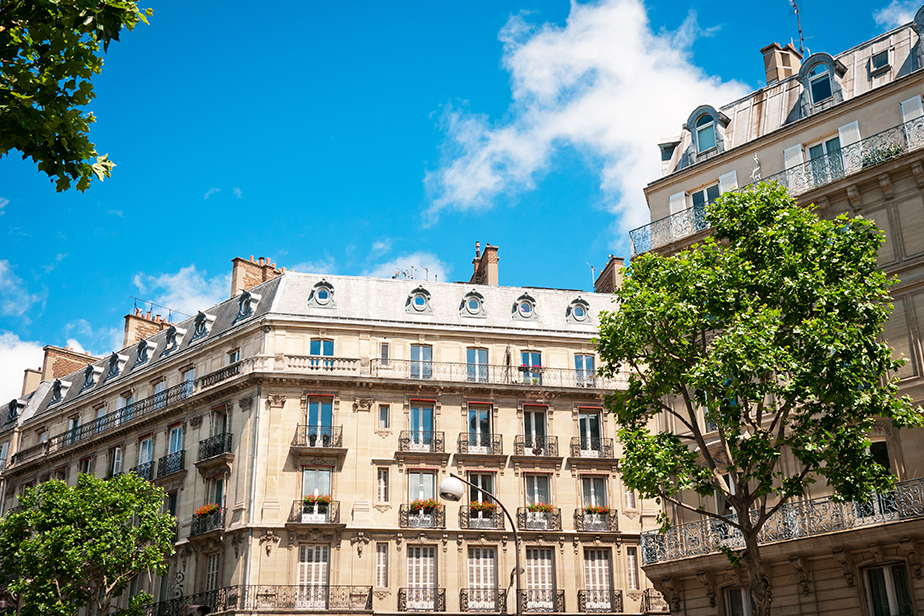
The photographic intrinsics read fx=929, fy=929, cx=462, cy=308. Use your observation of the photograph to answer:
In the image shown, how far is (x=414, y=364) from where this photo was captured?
39156mm

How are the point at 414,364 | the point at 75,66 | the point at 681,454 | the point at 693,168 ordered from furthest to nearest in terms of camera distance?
the point at 414,364 → the point at 693,168 → the point at 681,454 → the point at 75,66

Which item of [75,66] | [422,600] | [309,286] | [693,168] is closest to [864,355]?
[693,168]

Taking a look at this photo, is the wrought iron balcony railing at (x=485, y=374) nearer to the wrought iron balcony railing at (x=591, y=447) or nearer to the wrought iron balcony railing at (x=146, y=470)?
the wrought iron balcony railing at (x=591, y=447)

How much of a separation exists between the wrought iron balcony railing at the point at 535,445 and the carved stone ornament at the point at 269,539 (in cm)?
1016

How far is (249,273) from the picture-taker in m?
44.4

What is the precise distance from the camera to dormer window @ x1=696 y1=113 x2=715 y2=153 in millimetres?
25969

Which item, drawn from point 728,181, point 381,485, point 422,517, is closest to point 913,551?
point 728,181

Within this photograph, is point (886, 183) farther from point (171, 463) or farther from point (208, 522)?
point (171, 463)

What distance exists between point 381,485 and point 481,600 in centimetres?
593

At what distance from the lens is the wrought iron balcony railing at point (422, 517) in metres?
36.5

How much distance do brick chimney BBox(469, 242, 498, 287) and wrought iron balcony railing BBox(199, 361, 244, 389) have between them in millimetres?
12560

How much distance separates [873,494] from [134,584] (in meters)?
31.1

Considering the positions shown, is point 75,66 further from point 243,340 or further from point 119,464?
point 119,464

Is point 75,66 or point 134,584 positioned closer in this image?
point 75,66
